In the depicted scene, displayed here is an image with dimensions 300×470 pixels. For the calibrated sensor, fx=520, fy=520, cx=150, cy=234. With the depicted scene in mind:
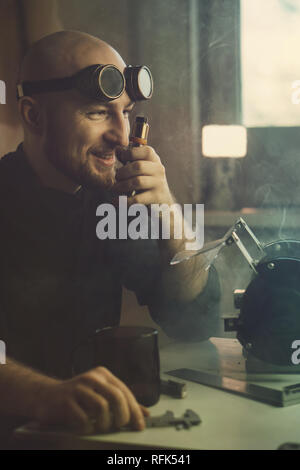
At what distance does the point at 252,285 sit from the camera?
2.72ft

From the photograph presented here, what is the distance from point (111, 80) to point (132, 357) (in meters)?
0.50

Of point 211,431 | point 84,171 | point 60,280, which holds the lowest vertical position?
point 211,431

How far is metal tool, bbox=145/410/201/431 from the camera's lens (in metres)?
0.65

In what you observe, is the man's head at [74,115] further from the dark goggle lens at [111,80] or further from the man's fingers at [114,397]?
the man's fingers at [114,397]

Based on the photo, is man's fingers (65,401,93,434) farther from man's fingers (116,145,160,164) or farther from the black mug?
man's fingers (116,145,160,164)

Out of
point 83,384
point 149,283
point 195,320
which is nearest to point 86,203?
point 149,283

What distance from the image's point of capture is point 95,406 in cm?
63

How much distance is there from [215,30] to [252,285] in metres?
0.62

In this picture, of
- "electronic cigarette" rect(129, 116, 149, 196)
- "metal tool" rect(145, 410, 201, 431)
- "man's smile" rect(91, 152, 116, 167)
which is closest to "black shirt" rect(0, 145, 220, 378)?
"man's smile" rect(91, 152, 116, 167)

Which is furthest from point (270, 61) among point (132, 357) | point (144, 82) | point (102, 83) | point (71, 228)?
point (132, 357)

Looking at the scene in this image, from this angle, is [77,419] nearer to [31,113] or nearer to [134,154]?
[134,154]

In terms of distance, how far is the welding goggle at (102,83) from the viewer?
3.04ft

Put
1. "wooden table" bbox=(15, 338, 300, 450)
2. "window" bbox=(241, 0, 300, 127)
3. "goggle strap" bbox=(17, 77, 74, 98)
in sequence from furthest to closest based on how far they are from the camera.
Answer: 1. "window" bbox=(241, 0, 300, 127)
2. "goggle strap" bbox=(17, 77, 74, 98)
3. "wooden table" bbox=(15, 338, 300, 450)

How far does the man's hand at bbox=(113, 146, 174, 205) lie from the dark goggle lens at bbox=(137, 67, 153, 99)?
0.11m
